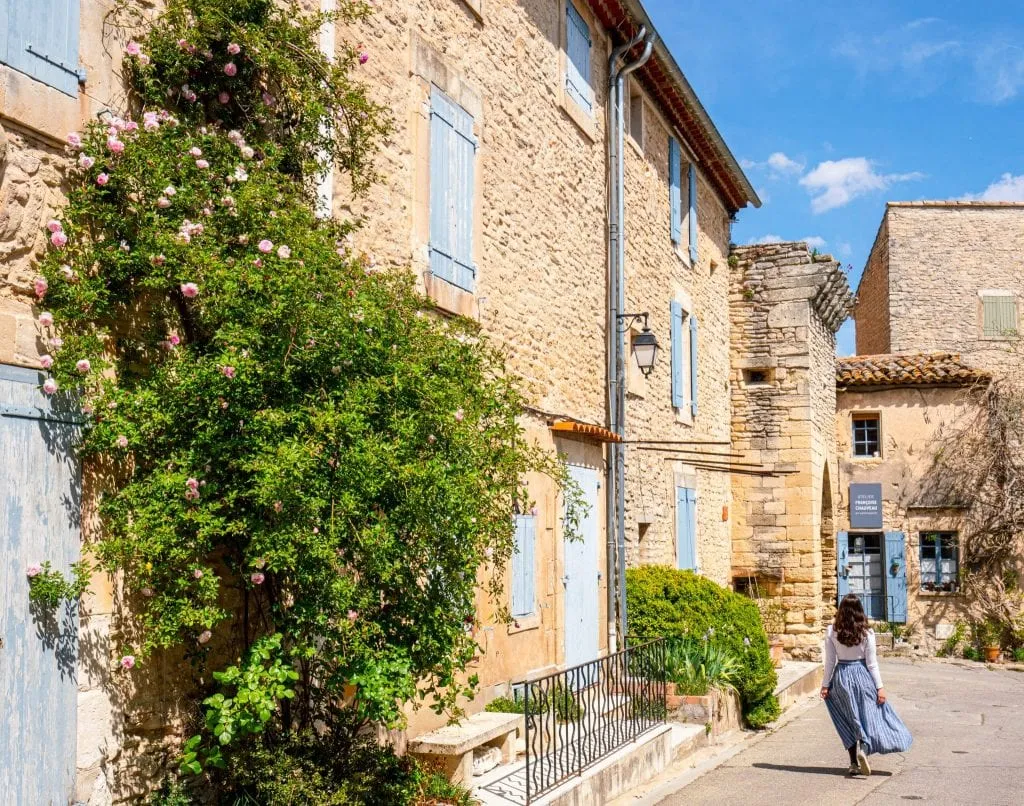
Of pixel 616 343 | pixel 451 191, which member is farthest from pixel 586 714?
pixel 616 343

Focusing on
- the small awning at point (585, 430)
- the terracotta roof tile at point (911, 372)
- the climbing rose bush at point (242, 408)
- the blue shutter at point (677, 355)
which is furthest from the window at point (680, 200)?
the climbing rose bush at point (242, 408)

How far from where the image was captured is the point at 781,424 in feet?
58.4

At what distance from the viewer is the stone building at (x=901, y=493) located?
21141mm

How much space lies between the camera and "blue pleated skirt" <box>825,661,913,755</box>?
8.64m

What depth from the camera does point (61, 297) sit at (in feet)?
15.3

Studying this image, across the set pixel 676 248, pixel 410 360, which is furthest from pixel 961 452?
pixel 410 360

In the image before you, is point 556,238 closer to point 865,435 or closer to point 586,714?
point 586,714

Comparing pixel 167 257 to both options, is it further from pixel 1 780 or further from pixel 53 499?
pixel 1 780

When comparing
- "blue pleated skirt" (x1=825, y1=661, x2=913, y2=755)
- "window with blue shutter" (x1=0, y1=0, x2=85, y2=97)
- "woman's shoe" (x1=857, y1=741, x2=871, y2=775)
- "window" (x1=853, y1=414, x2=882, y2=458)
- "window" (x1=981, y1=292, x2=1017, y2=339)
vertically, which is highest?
"window" (x1=981, y1=292, x2=1017, y2=339)

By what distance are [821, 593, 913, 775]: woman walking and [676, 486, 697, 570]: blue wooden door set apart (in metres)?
5.19

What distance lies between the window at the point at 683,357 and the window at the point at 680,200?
97 cm

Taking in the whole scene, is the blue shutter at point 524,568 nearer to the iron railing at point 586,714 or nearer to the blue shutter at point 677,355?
the iron railing at point 586,714

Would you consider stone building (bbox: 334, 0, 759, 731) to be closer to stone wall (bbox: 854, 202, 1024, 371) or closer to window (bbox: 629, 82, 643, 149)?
window (bbox: 629, 82, 643, 149)

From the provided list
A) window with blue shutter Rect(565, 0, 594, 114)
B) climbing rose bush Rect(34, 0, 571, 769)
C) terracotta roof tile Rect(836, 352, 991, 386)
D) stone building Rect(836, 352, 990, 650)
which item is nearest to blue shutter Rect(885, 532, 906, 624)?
stone building Rect(836, 352, 990, 650)
